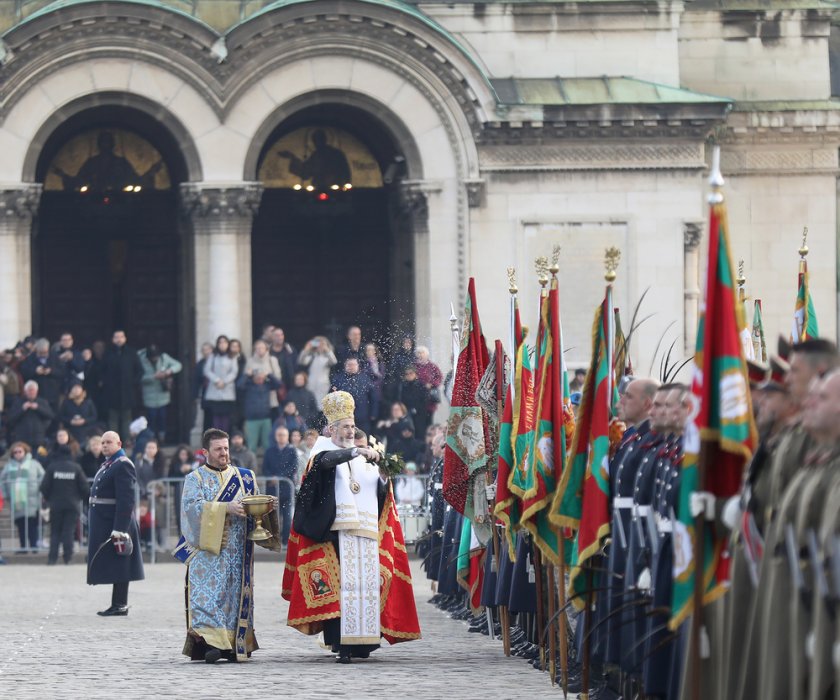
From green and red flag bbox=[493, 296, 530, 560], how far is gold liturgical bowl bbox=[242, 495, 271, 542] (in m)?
1.58

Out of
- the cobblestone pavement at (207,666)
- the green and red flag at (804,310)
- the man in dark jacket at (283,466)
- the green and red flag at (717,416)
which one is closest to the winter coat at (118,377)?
the man in dark jacket at (283,466)

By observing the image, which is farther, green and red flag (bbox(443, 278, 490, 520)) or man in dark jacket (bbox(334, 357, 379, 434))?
man in dark jacket (bbox(334, 357, 379, 434))

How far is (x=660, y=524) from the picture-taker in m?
11.1

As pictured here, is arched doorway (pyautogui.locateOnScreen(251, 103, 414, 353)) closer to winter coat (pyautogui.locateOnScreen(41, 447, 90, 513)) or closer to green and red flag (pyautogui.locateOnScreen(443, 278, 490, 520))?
winter coat (pyautogui.locateOnScreen(41, 447, 90, 513))

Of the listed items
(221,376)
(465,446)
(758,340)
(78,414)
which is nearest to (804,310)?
(758,340)

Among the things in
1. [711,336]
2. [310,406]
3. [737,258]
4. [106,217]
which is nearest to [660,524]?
[711,336]

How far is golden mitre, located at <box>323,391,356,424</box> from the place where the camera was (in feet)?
51.5

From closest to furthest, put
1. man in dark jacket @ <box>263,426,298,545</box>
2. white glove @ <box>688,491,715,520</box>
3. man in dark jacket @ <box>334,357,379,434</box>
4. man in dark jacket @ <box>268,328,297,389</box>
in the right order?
white glove @ <box>688,491,715,520</box>, man in dark jacket @ <box>263,426,298,545</box>, man in dark jacket @ <box>334,357,379,434</box>, man in dark jacket @ <box>268,328,297,389</box>

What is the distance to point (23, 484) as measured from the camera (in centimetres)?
2700

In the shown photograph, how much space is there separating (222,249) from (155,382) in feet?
6.77

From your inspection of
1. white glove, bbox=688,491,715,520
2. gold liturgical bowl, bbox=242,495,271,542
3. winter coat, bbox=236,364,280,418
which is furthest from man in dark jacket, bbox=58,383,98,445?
white glove, bbox=688,491,715,520

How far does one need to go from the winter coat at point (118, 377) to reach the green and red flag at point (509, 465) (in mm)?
13403

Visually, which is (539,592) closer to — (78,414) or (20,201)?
(78,414)

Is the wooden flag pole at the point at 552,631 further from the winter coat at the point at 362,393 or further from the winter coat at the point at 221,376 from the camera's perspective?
the winter coat at the point at 221,376
